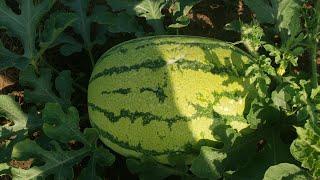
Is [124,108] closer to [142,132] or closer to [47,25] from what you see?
[142,132]

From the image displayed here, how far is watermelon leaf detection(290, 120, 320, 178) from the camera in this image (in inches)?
85.5

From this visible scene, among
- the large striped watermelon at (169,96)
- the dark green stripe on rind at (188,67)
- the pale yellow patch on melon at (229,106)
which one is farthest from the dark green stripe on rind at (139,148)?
the dark green stripe on rind at (188,67)

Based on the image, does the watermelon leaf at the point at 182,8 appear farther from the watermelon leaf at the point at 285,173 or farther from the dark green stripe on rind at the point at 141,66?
the watermelon leaf at the point at 285,173

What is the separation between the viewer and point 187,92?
8.27ft

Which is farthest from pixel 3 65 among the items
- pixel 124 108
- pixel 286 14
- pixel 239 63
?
pixel 286 14

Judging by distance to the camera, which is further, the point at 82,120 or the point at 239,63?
the point at 82,120

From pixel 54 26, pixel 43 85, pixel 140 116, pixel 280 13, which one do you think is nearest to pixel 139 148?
pixel 140 116

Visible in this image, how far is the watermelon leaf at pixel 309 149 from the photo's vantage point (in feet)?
7.13

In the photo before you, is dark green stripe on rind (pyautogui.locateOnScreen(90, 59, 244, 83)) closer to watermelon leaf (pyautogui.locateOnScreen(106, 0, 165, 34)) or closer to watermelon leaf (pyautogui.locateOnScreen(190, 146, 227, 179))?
watermelon leaf (pyautogui.locateOnScreen(190, 146, 227, 179))

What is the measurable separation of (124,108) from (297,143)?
33.3 inches

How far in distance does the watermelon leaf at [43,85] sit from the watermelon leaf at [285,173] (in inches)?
48.8

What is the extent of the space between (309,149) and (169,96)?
701 millimetres

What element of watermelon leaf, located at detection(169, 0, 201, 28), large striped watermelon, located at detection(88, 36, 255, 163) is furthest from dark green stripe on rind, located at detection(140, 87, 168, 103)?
watermelon leaf, located at detection(169, 0, 201, 28)

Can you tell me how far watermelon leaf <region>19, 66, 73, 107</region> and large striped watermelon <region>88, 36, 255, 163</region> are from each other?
1.15ft
